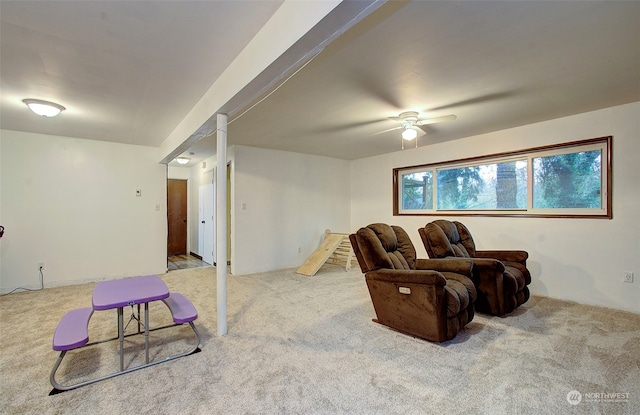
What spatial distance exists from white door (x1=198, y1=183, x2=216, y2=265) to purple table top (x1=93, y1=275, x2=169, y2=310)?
325 centimetres

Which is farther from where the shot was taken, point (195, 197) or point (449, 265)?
point (195, 197)

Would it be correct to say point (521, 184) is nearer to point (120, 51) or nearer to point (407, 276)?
point (407, 276)

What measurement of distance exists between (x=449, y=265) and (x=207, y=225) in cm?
487

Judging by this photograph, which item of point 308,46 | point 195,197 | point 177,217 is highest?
point 308,46

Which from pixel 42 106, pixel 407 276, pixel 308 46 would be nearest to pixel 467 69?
pixel 308 46

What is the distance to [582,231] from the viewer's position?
11.6 ft

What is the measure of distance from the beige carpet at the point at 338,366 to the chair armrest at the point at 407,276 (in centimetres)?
49

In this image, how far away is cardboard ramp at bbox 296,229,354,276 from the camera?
515cm

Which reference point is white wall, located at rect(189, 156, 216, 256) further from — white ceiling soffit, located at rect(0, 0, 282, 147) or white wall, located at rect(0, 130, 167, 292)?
white ceiling soffit, located at rect(0, 0, 282, 147)

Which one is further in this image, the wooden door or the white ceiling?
the wooden door

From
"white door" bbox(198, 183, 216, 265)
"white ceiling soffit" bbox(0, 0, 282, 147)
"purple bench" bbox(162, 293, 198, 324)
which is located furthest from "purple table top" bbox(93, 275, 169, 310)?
"white door" bbox(198, 183, 216, 265)

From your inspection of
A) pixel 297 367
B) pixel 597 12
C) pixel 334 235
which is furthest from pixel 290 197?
pixel 597 12

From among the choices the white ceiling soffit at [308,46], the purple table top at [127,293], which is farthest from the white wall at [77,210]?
the white ceiling soffit at [308,46]

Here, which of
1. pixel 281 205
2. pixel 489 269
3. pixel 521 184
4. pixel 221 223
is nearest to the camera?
pixel 221 223
